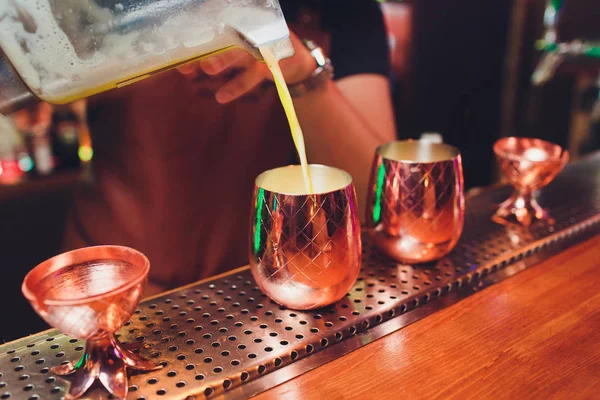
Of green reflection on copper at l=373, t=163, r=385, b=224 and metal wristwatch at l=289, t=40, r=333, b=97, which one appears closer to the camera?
green reflection on copper at l=373, t=163, r=385, b=224

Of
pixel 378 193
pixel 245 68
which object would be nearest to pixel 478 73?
pixel 245 68

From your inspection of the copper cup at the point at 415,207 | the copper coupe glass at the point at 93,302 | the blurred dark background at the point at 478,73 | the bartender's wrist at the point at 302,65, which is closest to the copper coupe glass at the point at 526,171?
the copper cup at the point at 415,207

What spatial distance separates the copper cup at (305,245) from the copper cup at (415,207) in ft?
0.39

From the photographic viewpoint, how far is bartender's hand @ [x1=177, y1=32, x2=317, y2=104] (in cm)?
99

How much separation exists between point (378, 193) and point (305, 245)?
0.75 ft

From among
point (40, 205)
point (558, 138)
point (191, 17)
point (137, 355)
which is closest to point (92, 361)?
point (137, 355)

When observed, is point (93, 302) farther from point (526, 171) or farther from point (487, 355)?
point (526, 171)

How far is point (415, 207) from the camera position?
872 millimetres

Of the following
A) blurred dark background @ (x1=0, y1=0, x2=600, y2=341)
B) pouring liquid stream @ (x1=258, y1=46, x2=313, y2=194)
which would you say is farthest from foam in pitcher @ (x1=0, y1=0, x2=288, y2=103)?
blurred dark background @ (x1=0, y1=0, x2=600, y2=341)

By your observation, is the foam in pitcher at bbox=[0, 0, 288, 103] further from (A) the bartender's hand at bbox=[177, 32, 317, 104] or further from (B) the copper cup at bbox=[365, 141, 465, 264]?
(B) the copper cup at bbox=[365, 141, 465, 264]

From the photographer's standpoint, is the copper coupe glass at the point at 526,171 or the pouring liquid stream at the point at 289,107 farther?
the copper coupe glass at the point at 526,171

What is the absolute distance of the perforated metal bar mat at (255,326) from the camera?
667 mm

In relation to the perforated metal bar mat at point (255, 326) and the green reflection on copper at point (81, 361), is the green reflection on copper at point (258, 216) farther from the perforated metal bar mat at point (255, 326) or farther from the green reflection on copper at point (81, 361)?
the green reflection on copper at point (81, 361)

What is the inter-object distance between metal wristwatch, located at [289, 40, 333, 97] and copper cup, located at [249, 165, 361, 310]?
0.50 metres
